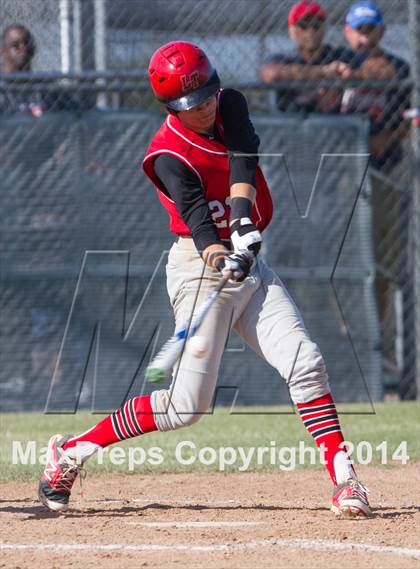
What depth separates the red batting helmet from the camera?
4.31m

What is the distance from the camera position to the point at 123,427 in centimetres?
454

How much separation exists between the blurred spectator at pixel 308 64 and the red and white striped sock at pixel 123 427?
445 cm

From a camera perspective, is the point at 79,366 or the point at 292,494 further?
the point at 79,366

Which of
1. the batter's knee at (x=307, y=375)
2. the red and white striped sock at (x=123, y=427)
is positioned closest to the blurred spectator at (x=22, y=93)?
the red and white striped sock at (x=123, y=427)

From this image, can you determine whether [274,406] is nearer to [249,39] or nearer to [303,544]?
[249,39]

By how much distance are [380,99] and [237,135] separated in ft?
14.1

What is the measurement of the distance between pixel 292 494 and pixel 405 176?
4.06 metres

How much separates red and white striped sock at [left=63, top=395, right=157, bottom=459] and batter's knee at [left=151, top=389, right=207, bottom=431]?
0.04m

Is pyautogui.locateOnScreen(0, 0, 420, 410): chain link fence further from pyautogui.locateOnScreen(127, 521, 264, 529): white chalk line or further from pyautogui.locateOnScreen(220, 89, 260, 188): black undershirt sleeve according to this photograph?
pyautogui.locateOnScreen(127, 521, 264, 529): white chalk line

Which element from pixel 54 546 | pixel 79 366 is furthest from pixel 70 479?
pixel 79 366

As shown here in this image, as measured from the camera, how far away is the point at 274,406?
809 cm

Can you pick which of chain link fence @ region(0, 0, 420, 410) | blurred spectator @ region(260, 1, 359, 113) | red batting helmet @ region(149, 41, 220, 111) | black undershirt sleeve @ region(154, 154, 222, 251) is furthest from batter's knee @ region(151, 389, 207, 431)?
blurred spectator @ region(260, 1, 359, 113)

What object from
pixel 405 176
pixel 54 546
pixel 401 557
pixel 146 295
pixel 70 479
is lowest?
pixel 146 295

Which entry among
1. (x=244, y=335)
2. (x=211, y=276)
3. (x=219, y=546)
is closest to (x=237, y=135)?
(x=211, y=276)
